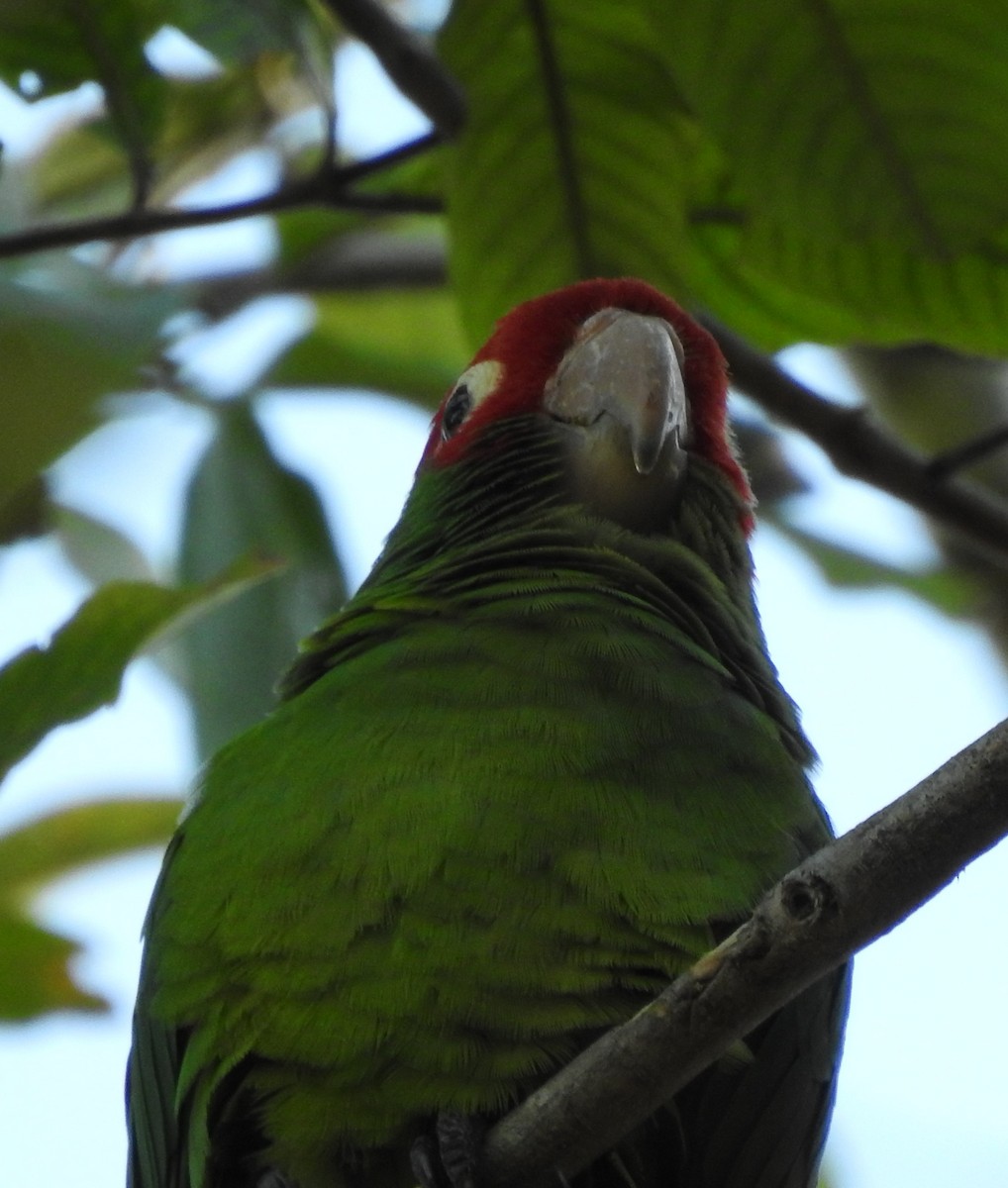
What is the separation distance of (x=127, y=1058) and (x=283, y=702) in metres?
0.57

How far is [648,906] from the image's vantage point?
205 cm

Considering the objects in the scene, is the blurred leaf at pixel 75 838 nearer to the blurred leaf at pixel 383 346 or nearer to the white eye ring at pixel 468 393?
the blurred leaf at pixel 383 346

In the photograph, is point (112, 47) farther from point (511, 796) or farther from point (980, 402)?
point (980, 402)

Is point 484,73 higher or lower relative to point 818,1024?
higher

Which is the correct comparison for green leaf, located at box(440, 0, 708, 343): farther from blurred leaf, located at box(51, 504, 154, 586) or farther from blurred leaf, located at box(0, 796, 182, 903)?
blurred leaf, located at box(0, 796, 182, 903)

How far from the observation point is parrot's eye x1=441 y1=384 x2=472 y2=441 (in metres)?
3.07

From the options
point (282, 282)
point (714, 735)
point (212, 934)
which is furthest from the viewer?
point (282, 282)

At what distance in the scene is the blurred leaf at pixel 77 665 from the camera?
238cm

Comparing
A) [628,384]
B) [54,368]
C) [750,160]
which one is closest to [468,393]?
[628,384]

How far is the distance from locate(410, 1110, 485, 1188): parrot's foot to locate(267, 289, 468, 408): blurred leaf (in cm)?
230

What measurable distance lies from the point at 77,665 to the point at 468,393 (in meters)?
0.97

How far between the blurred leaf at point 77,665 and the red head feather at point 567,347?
0.77m

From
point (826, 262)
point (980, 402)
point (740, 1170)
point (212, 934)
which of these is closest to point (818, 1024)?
point (740, 1170)

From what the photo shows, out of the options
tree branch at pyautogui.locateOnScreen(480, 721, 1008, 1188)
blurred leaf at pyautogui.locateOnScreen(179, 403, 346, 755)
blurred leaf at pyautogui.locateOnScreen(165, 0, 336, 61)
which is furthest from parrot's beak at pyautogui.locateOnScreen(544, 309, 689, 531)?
tree branch at pyautogui.locateOnScreen(480, 721, 1008, 1188)
